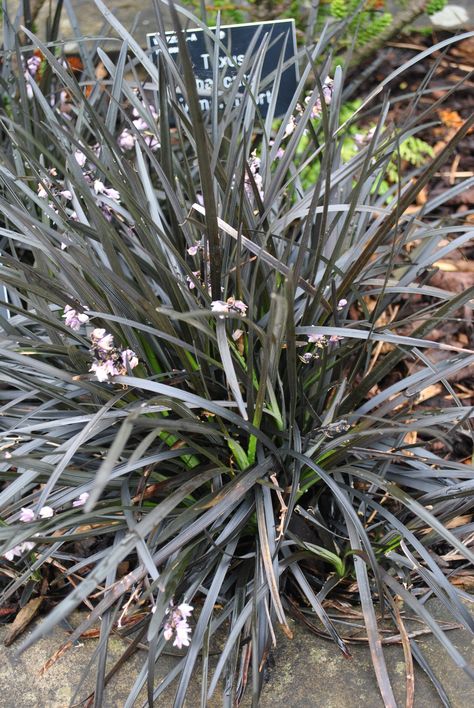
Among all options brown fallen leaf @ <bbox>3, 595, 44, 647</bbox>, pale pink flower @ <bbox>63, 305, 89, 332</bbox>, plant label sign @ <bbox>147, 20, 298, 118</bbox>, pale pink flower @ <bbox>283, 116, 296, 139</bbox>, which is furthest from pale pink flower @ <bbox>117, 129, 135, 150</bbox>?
brown fallen leaf @ <bbox>3, 595, 44, 647</bbox>

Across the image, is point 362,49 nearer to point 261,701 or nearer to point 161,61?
point 161,61

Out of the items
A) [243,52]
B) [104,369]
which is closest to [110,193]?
[104,369]

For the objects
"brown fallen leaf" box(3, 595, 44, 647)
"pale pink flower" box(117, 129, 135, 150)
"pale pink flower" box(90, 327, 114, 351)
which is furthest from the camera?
"pale pink flower" box(117, 129, 135, 150)

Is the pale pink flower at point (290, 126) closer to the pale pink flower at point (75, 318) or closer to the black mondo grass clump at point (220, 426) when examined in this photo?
the black mondo grass clump at point (220, 426)

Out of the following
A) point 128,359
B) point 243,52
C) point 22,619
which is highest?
point 243,52

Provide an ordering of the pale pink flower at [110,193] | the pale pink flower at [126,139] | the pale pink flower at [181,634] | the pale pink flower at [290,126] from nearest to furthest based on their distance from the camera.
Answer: the pale pink flower at [181,634]
the pale pink flower at [110,193]
the pale pink flower at [290,126]
the pale pink flower at [126,139]

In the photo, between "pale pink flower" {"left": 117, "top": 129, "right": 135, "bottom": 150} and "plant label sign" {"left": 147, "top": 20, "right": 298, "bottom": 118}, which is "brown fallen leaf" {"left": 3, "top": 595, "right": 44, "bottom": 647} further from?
"plant label sign" {"left": 147, "top": 20, "right": 298, "bottom": 118}

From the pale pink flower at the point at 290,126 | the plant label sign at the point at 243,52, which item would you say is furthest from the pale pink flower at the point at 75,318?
the plant label sign at the point at 243,52

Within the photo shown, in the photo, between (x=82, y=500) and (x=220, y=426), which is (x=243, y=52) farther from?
(x=82, y=500)
